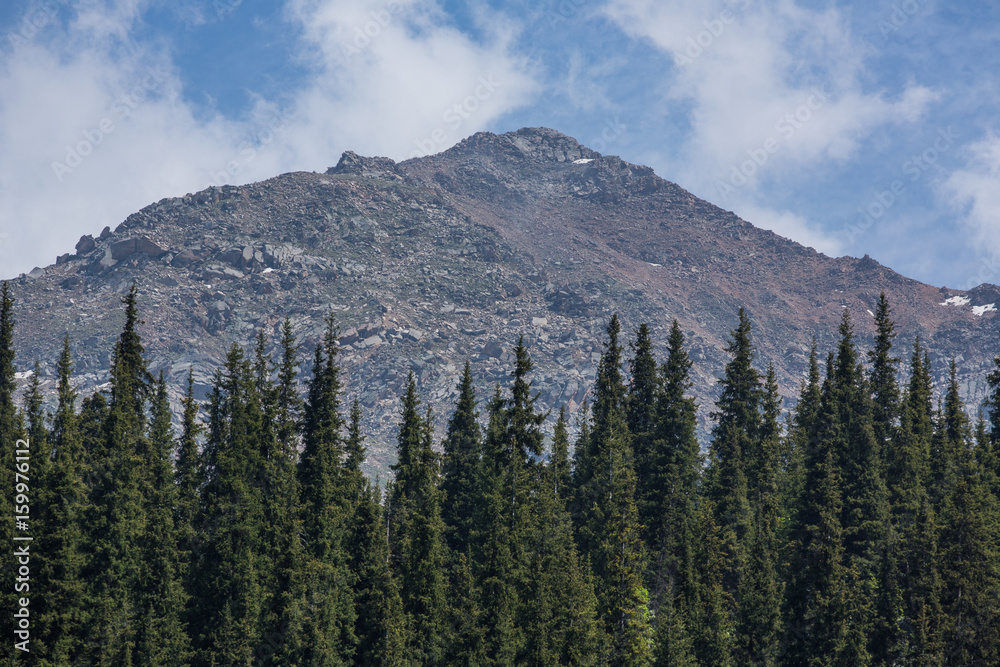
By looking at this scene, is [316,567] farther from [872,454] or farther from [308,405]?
[872,454]

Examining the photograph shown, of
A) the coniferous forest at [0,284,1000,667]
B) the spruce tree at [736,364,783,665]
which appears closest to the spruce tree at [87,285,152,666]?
the coniferous forest at [0,284,1000,667]

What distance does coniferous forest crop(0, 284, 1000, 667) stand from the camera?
5484 centimetres

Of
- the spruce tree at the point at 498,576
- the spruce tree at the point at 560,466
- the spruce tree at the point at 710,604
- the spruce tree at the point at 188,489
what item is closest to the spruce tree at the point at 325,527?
the spruce tree at the point at 188,489

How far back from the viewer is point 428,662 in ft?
192

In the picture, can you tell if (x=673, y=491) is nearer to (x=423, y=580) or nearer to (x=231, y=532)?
(x=423, y=580)

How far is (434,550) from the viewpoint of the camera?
59281 mm

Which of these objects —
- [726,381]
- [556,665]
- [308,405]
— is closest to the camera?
[556,665]

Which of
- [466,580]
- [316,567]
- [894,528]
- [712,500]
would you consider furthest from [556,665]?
[894,528]

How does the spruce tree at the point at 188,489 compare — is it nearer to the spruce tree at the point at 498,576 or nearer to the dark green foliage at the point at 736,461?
the spruce tree at the point at 498,576

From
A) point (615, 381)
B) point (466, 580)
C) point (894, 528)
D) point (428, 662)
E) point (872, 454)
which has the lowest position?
point (428, 662)

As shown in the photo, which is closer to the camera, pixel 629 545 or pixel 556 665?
pixel 556 665

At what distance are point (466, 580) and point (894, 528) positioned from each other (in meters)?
28.8

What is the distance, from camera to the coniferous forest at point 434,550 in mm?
54844

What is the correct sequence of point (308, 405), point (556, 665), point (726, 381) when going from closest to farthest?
1. point (556, 665)
2. point (308, 405)
3. point (726, 381)
